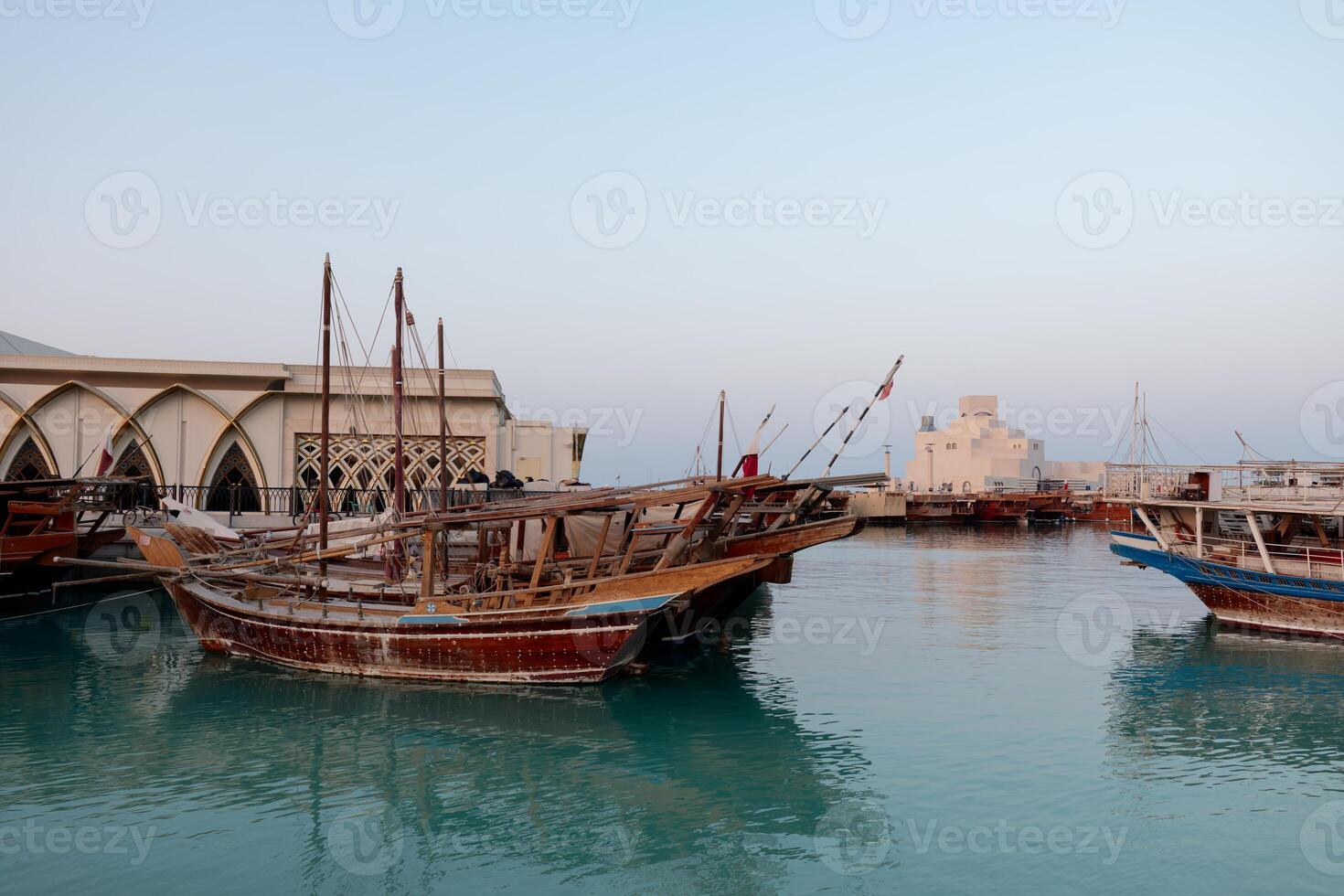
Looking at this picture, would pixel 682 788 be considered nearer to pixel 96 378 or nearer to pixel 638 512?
pixel 638 512

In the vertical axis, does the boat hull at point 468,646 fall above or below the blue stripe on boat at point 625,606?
below

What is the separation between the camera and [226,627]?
21.0m

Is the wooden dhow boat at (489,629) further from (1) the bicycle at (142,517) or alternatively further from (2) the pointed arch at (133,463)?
(2) the pointed arch at (133,463)

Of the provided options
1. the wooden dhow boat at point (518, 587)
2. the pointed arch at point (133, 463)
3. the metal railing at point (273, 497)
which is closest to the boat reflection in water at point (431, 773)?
the wooden dhow boat at point (518, 587)

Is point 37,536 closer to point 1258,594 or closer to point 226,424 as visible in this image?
point 226,424

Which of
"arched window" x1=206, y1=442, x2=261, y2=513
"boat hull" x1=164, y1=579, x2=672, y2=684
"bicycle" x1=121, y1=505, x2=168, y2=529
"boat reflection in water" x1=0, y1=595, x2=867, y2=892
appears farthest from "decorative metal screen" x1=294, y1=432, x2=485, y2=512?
"boat reflection in water" x1=0, y1=595, x2=867, y2=892

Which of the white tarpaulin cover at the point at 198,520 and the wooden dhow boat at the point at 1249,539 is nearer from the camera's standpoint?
the wooden dhow boat at the point at 1249,539

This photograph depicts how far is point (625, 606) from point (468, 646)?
10.8 feet

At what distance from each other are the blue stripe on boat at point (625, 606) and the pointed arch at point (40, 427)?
27978 mm

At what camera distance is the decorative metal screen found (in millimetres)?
36688

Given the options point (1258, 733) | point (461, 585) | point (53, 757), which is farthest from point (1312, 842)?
point (53, 757)

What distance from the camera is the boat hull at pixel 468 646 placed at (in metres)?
17.5

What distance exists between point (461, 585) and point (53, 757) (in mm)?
7774

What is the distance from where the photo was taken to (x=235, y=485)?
126 ft
